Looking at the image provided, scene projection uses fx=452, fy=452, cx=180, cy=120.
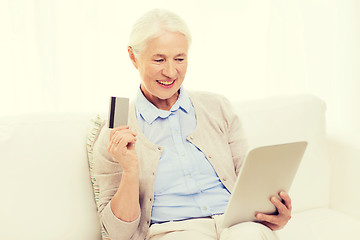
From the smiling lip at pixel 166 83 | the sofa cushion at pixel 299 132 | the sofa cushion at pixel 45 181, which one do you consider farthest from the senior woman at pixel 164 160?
the sofa cushion at pixel 299 132

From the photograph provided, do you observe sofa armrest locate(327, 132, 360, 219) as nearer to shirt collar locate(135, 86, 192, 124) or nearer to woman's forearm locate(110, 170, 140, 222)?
shirt collar locate(135, 86, 192, 124)

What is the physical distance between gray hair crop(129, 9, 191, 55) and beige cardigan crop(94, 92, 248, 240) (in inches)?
8.9

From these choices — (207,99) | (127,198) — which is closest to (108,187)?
(127,198)

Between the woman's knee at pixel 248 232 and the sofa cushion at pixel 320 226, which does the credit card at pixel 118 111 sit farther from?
the sofa cushion at pixel 320 226

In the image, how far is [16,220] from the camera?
1455 mm

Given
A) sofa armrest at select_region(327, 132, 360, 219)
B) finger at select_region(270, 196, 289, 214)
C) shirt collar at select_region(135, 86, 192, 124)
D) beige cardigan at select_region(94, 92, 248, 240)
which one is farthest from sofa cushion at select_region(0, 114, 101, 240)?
sofa armrest at select_region(327, 132, 360, 219)

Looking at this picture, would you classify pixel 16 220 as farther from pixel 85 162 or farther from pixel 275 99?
pixel 275 99

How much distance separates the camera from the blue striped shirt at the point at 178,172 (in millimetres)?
1471

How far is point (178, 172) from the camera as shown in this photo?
1493mm

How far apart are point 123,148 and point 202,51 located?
1.42 meters

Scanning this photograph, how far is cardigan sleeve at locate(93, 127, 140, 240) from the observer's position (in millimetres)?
1392

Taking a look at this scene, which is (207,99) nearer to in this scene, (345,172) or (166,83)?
(166,83)

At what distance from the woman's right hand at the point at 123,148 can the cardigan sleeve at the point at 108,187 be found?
92 millimetres

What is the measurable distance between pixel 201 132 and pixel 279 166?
1.33 ft
